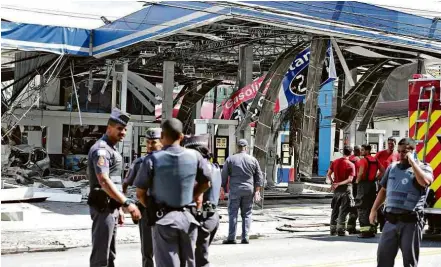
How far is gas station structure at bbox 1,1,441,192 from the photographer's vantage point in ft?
65.3

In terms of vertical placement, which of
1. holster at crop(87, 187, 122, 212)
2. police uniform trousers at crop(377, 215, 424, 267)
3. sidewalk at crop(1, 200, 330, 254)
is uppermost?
holster at crop(87, 187, 122, 212)

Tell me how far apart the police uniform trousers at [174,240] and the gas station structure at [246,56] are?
12.1 meters

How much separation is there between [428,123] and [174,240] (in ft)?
24.1

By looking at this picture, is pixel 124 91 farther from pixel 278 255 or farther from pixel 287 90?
pixel 278 255

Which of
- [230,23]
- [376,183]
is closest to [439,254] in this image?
[376,183]

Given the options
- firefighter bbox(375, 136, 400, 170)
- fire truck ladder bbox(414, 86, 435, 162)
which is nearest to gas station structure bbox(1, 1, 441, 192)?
firefighter bbox(375, 136, 400, 170)

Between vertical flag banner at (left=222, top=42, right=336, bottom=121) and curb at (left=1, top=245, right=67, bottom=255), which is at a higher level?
vertical flag banner at (left=222, top=42, right=336, bottom=121)

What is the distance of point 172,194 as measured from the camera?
6508mm

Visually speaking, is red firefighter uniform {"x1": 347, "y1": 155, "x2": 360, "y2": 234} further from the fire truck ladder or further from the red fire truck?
the fire truck ladder

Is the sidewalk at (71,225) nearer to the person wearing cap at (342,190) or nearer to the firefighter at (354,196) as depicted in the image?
the firefighter at (354,196)

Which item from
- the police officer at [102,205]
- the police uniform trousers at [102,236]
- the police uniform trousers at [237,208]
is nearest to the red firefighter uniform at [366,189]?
the police uniform trousers at [237,208]

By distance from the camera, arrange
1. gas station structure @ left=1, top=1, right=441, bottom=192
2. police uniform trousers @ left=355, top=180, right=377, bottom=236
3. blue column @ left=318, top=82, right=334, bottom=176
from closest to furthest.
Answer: police uniform trousers @ left=355, top=180, right=377, bottom=236, gas station structure @ left=1, top=1, right=441, bottom=192, blue column @ left=318, top=82, right=334, bottom=176

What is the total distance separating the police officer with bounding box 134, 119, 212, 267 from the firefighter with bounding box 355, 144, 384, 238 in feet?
25.9

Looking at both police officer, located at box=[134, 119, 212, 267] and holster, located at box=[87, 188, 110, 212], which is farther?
holster, located at box=[87, 188, 110, 212]
